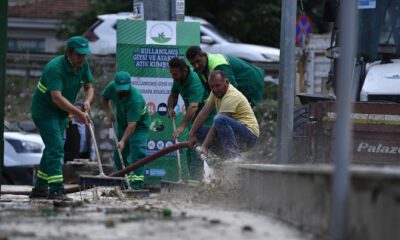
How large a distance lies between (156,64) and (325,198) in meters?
7.92

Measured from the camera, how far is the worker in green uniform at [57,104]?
10.7 meters

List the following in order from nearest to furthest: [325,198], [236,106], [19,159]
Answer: [325,198] < [236,106] < [19,159]

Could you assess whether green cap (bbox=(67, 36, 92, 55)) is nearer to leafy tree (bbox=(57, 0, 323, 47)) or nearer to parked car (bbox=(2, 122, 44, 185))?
parked car (bbox=(2, 122, 44, 185))

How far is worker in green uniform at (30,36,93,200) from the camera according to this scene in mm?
10727

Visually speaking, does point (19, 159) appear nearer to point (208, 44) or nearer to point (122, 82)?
point (122, 82)

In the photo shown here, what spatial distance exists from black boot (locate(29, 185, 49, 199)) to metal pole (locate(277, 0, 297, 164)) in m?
3.24

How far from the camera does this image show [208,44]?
24.8 metres

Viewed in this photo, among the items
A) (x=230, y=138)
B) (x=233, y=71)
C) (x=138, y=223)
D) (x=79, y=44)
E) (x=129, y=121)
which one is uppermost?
(x=79, y=44)

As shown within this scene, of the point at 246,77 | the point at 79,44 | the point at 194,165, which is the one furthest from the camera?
the point at 246,77

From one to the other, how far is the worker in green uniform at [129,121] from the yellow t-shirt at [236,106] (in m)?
1.39

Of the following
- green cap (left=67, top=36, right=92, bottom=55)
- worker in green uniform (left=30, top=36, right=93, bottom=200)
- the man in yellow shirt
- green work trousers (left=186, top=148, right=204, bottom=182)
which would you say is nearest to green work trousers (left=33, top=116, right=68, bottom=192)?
worker in green uniform (left=30, top=36, right=93, bottom=200)

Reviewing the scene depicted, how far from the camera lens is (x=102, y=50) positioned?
2564cm

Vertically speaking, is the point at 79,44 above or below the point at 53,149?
above

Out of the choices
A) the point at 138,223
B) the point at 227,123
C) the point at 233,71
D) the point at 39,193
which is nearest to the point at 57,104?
the point at 39,193
